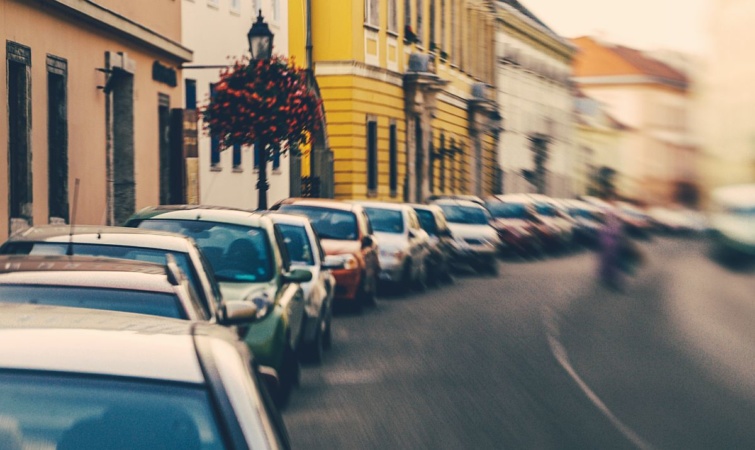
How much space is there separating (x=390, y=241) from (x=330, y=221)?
12.6ft

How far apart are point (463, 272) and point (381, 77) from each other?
13.4 m

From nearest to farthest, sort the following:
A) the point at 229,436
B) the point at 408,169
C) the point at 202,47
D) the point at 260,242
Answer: the point at 229,436, the point at 260,242, the point at 202,47, the point at 408,169

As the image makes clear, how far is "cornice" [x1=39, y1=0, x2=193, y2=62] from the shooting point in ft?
77.5

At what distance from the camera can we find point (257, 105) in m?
30.0

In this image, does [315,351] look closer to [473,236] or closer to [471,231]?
[473,236]

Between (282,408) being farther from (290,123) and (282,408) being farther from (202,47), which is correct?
(202,47)

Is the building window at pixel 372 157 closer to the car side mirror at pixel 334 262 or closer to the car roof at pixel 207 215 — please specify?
the car side mirror at pixel 334 262

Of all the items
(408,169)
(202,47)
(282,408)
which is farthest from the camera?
(408,169)

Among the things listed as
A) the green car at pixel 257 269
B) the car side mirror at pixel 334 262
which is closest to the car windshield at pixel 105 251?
the green car at pixel 257 269

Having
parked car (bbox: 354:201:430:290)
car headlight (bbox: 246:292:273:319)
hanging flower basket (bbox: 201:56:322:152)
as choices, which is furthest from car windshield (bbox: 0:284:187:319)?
hanging flower basket (bbox: 201:56:322:152)

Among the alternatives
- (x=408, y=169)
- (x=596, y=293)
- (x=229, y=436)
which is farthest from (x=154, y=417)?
(x=408, y=169)

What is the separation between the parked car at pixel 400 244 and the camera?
86.5 ft

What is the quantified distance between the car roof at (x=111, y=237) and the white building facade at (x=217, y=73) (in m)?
21.8

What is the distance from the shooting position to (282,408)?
12062mm
